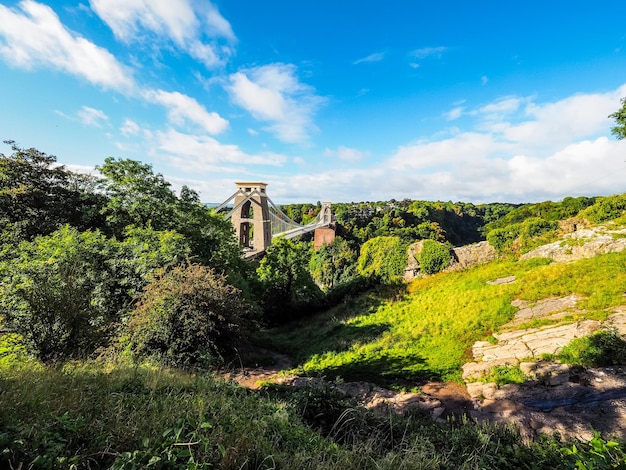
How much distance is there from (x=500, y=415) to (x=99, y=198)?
19183 mm

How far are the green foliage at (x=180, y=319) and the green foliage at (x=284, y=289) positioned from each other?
11727 mm

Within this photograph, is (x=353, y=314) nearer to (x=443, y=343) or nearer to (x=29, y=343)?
(x=443, y=343)

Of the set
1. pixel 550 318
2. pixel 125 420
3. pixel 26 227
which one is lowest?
pixel 550 318

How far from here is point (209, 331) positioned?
27.0 feet

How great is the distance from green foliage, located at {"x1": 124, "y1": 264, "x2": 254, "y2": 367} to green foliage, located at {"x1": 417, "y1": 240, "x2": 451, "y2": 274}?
1366 cm

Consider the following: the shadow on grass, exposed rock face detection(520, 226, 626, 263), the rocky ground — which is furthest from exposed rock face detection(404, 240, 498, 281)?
the shadow on grass

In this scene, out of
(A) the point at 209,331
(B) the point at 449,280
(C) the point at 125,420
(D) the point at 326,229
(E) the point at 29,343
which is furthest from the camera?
(D) the point at 326,229

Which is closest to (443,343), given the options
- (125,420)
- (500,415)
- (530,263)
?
(500,415)

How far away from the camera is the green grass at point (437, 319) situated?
9188 millimetres

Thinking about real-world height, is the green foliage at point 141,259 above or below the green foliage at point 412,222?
below

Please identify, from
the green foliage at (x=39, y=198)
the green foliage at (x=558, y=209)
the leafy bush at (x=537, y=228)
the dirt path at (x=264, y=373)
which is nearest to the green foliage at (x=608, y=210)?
the leafy bush at (x=537, y=228)

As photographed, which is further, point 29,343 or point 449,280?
point 449,280

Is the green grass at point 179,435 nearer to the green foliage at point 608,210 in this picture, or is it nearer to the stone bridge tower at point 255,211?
the green foliage at point 608,210

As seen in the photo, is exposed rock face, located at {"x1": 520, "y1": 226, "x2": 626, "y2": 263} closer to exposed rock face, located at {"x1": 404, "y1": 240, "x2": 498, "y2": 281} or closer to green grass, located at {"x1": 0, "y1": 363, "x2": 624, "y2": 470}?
exposed rock face, located at {"x1": 404, "y1": 240, "x2": 498, "y2": 281}
